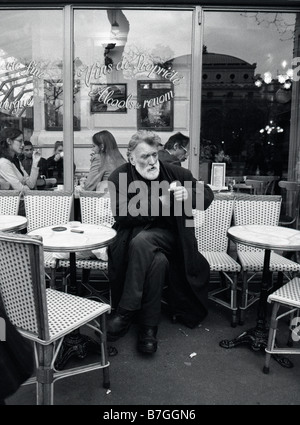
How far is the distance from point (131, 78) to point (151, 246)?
11.2 ft

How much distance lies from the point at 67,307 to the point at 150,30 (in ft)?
14.3

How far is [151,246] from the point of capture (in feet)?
9.80

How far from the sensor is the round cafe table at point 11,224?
10.2ft

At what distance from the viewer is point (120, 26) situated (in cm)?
531

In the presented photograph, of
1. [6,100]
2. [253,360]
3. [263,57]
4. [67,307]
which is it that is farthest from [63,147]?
[263,57]

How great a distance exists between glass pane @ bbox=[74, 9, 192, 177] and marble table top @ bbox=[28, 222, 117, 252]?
230 centimetres

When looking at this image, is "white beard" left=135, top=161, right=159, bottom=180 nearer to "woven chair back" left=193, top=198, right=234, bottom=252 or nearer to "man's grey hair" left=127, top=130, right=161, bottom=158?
"man's grey hair" left=127, top=130, right=161, bottom=158

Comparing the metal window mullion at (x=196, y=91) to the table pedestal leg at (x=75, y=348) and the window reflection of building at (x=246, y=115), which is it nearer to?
the window reflection of building at (x=246, y=115)

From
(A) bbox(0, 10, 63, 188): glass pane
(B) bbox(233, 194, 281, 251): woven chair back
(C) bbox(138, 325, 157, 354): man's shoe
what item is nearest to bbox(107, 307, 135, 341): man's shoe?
(C) bbox(138, 325, 157, 354): man's shoe

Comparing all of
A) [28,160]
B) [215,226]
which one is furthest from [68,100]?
[215,226]

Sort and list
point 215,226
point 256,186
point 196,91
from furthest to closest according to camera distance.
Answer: point 256,186, point 196,91, point 215,226

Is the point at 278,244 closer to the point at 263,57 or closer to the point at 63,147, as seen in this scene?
the point at 63,147

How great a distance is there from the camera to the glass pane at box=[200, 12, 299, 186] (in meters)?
5.16

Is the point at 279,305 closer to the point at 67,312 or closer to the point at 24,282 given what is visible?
the point at 67,312
